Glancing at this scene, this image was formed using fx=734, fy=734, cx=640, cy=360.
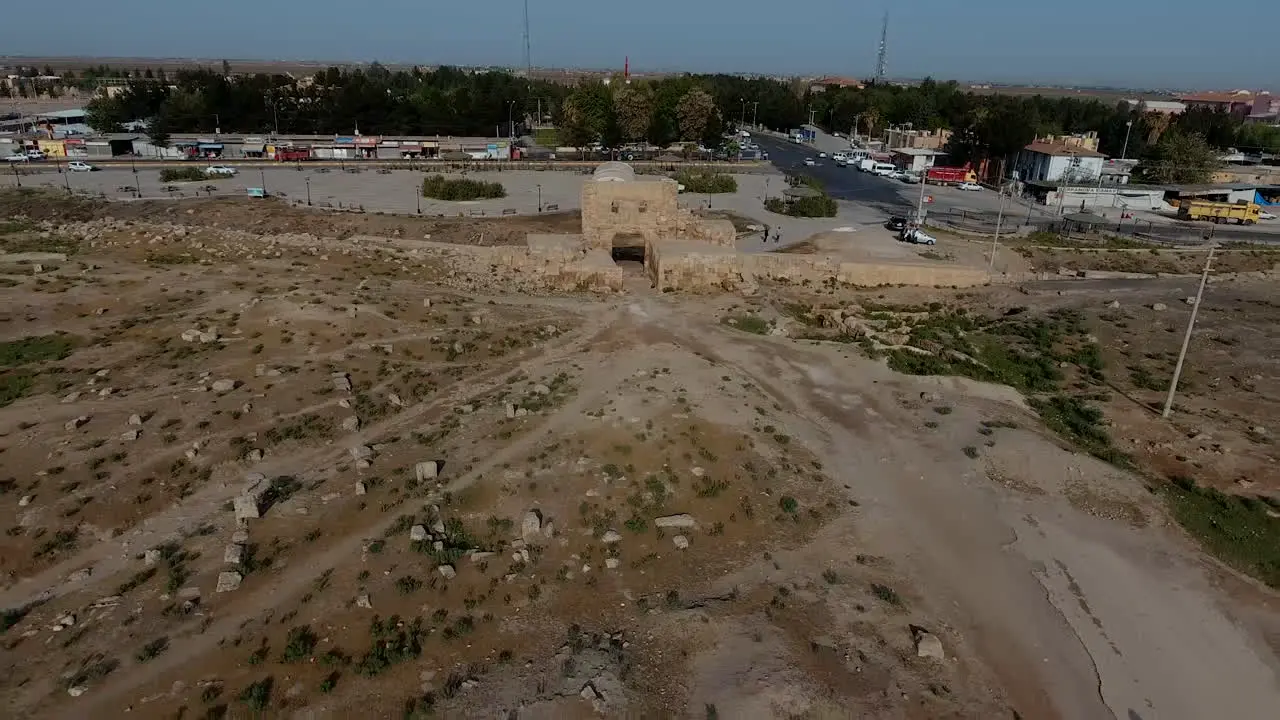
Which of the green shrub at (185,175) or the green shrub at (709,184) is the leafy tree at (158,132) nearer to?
the green shrub at (185,175)

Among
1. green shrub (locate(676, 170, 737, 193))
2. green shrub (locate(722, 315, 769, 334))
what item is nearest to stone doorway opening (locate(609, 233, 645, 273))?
green shrub (locate(722, 315, 769, 334))

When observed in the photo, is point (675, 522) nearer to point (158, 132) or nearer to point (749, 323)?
Result: point (749, 323)

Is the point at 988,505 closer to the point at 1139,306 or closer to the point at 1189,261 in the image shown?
the point at 1139,306

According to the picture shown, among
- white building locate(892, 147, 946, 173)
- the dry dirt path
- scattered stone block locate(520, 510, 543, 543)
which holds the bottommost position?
the dry dirt path

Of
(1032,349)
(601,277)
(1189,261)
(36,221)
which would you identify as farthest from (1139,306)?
(36,221)

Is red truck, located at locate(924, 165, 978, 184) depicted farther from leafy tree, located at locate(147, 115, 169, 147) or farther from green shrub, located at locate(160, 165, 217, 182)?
leafy tree, located at locate(147, 115, 169, 147)

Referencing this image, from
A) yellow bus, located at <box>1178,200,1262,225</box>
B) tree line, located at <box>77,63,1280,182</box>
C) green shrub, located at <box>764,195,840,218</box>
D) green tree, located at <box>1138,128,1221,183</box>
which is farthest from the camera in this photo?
tree line, located at <box>77,63,1280,182</box>

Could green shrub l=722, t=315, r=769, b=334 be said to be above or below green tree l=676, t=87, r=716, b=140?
below

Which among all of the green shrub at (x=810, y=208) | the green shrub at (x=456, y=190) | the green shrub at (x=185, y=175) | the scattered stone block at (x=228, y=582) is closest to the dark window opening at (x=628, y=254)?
the green shrub at (x=810, y=208)
